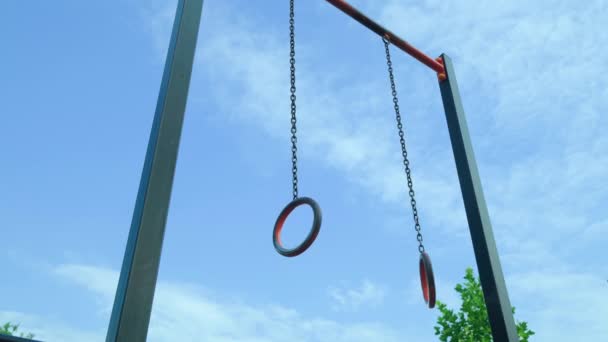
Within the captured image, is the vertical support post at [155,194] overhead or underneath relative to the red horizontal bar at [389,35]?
underneath

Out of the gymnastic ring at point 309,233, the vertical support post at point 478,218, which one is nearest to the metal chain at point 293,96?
the gymnastic ring at point 309,233

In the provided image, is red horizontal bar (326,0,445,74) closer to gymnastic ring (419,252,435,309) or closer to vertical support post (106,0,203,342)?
vertical support post (106,0,203,342)

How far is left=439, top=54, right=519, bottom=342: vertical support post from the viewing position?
11.0ft

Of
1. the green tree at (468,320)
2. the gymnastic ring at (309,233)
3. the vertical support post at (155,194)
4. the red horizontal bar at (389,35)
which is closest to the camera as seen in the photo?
the vertical support post at (155,194)

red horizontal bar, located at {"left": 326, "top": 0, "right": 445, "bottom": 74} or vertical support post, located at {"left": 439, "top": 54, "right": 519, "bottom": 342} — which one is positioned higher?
red horizontal bar, located at {"left": 326, "top": 0, "right": 445, "bottom": 74}

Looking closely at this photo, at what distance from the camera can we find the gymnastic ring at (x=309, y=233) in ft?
9.50

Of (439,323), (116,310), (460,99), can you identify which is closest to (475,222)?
(460,99)

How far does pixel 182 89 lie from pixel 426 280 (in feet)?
7.30

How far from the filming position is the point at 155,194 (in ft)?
7.40

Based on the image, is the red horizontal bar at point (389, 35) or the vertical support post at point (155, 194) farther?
the red horizontal bar at point (389, 35)

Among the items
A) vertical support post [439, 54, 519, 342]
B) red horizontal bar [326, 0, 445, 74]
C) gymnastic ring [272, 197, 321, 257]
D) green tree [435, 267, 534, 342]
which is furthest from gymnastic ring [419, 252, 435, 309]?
green tree [435, 267, 534, 342]

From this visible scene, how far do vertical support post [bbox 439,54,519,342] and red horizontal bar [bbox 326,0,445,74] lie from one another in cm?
14

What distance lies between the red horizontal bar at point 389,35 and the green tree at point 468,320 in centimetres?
821

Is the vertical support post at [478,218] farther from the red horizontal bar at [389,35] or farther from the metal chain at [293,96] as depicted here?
the metal chain at [293,96]
